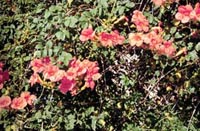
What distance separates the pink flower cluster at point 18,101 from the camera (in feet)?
7.95

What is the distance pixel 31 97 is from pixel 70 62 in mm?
349

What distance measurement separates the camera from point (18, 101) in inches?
96.4

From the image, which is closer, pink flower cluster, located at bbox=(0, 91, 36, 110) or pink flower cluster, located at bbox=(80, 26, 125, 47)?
pink flower cluster, located at bbox=(80, 26, 125, 47)

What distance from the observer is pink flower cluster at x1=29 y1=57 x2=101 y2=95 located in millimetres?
2254

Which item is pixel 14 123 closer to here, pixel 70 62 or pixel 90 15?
pixel 70 62

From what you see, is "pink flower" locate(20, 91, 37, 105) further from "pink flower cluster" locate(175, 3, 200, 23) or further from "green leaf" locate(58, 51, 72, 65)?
"pink flower cluster" locate(175, 3, 200, 23)

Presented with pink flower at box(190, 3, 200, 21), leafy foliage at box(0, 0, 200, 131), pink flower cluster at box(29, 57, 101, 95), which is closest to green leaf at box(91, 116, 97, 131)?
leafy foliage at box(0, 0, 200, 131)

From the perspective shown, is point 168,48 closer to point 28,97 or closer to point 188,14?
point 188,14

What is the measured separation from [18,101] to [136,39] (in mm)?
767

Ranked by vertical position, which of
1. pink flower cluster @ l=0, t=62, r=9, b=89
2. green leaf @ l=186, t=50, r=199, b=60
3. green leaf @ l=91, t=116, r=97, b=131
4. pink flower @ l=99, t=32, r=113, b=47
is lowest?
green leaf @ l=91, t=116, r=97, b=131

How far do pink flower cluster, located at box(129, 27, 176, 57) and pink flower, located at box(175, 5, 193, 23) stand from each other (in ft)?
0.49

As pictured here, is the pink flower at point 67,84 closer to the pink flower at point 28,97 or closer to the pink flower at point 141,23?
the pink flower at point 28,97

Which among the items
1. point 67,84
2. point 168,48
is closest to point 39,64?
point 67,84

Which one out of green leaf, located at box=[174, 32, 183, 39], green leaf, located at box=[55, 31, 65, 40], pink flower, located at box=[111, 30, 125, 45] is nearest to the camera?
green leaf, located at box=[55, 31, 65, 40]
